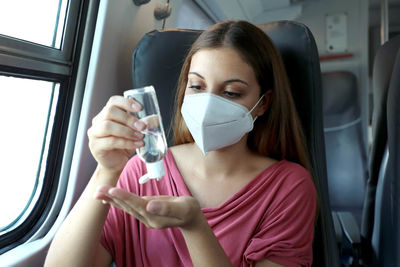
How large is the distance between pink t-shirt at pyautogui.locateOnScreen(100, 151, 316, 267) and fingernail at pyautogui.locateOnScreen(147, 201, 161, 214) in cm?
40

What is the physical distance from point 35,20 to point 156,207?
39.3 inches

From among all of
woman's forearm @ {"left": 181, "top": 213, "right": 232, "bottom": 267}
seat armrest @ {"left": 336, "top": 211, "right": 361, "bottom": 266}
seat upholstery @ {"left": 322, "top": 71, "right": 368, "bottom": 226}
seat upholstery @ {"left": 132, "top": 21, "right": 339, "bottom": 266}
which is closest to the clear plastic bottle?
woman's forearm @ {"left": 181, "top": 213, "right": 232, "bottom": 267}

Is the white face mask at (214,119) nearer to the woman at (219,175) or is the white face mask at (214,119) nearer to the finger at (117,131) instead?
the woman at (219,175)

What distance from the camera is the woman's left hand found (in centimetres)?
71

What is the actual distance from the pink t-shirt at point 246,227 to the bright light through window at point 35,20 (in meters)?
0.64

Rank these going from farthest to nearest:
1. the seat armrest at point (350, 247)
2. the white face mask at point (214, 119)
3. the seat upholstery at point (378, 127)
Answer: the seat upholstery at point (378, 127)
the seat armrest at point (350, 247)
the white face mask at point (214, 119)

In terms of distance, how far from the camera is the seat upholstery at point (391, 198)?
1.23 meters

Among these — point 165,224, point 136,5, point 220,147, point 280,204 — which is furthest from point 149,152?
point 136,5

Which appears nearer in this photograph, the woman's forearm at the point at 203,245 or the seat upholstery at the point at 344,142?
the woman's forearm at the point at 203,245

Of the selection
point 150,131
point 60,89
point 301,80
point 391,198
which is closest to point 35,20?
point 60,89

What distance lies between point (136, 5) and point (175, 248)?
1.22 metres

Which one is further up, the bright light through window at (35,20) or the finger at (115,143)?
the bright light through window at (35,20)

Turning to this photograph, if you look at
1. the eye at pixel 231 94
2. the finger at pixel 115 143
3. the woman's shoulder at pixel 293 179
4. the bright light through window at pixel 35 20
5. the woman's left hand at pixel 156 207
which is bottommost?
the woman's left hand at pixel 156 207

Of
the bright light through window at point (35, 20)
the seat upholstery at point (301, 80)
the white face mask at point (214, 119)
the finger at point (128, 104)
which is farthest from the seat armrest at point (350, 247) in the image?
the bright light through window at point (35, 20)
